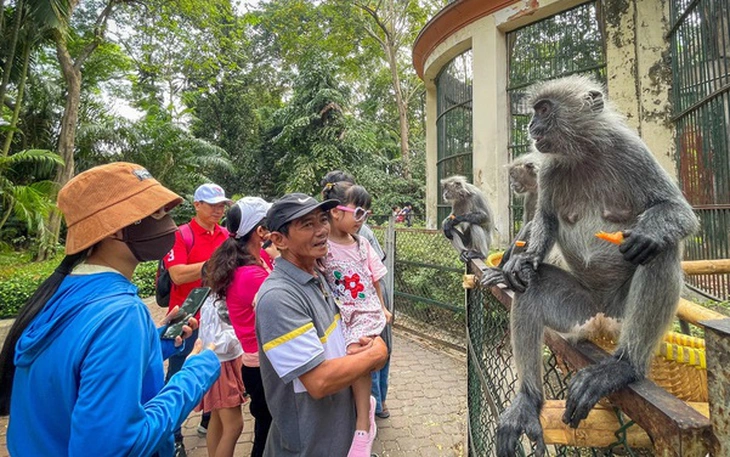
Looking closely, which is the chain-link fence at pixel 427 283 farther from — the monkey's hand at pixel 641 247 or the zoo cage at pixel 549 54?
the monkey's hand at pixel 641 247

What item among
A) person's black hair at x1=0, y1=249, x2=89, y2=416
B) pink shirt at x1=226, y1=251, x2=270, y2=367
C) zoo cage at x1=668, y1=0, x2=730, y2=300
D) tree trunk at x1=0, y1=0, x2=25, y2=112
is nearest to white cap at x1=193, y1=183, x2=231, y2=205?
pink shirt at x1=226, y1=251, x2=270, y2=367

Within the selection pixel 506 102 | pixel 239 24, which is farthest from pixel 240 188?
pixel 506 102

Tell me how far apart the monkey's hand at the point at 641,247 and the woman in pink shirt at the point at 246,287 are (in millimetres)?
1912

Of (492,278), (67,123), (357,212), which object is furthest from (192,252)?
(67,123)

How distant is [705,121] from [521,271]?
5.27 metres

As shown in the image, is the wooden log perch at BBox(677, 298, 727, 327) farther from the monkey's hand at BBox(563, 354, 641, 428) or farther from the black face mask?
the black face mask

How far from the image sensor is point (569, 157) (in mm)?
2316

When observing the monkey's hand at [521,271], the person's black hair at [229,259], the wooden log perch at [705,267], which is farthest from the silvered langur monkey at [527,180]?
the person's black hair at [229,259]

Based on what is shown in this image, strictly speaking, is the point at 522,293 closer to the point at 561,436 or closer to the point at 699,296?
the point at 561,436

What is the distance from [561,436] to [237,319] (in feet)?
6.21

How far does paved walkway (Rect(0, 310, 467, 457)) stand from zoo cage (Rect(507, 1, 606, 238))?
447 centimetres

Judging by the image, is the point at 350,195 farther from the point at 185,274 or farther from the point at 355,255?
the point at 185,274

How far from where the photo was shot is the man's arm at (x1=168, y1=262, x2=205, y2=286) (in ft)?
10.2

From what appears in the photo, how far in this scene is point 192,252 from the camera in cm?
336
